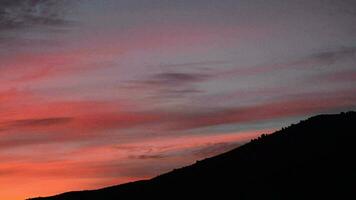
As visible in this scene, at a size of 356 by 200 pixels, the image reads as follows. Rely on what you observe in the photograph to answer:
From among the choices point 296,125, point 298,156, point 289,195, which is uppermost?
point 296,125

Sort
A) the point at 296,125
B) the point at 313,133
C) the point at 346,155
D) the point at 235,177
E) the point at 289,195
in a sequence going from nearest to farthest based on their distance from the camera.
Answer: the point at 289,195
the point at 346,155
the point at 235,177
the point at 313,133
the point at 296,125

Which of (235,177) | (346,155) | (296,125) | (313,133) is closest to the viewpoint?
(346,155)

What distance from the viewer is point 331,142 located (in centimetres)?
6072

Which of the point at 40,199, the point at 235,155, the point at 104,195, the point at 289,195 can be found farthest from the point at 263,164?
the point at 40,199

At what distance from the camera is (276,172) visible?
57.0m

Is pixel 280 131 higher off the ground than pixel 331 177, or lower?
higher

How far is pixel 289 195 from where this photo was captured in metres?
48.3

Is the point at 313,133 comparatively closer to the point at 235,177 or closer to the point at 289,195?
the point at 235,177

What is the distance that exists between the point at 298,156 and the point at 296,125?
12307 mm

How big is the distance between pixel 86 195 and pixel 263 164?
70.7 feet

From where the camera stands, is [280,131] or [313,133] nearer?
[313,133]

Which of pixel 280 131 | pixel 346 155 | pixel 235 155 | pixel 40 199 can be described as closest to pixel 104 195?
pixel 40 199

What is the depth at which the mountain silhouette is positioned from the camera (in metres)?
49.7

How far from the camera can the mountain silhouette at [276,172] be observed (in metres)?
49.7
